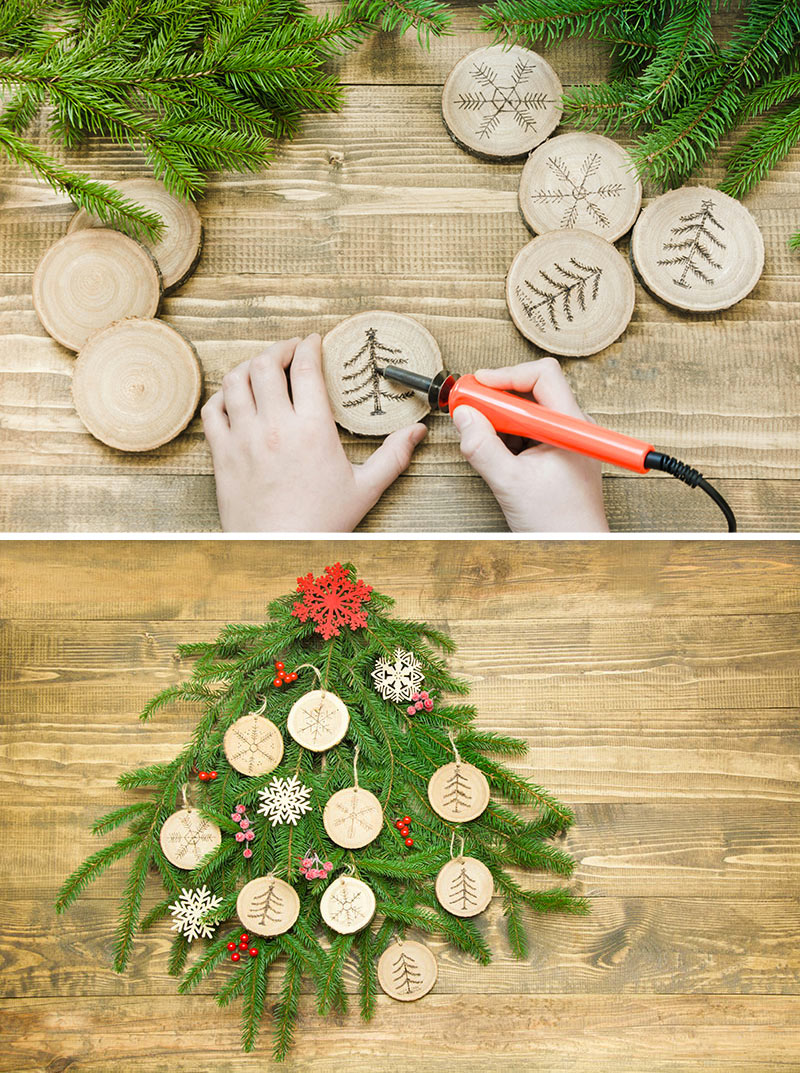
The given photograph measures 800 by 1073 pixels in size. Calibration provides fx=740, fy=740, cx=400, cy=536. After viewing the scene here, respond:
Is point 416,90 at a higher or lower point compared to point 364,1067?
Result: higher

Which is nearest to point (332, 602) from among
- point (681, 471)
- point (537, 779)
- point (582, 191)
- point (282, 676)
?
point (282, 676)

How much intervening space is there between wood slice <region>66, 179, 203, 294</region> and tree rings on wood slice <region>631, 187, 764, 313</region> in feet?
2.02

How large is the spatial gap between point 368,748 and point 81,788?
42 centimetres

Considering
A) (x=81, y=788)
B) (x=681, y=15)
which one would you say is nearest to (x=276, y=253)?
(x=681, y=15)

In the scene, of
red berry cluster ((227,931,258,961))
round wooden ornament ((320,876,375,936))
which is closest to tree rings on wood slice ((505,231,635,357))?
round wooden ornament ((320,876,375,936))

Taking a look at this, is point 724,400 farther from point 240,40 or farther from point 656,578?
point 240,40

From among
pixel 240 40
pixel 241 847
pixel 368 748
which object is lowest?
pixel 241 847

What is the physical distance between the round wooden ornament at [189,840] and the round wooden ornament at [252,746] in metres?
0.09

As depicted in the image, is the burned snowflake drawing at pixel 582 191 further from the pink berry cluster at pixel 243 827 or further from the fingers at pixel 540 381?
the pink berry cluster at pixel 243 827

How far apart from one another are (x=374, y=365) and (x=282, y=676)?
44 cm

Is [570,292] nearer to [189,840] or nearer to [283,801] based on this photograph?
[283,801]

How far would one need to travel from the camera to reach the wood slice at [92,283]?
1018 millimetres

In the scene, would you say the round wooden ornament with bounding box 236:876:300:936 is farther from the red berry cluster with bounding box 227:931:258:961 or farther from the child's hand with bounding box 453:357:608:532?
the child's hand with bounding box 453:357:608:532

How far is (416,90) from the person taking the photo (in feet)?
3.48
